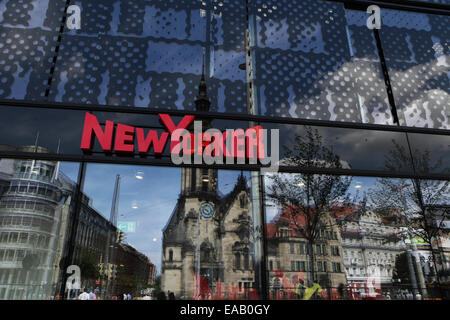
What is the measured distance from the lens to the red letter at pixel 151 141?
8.33 meters

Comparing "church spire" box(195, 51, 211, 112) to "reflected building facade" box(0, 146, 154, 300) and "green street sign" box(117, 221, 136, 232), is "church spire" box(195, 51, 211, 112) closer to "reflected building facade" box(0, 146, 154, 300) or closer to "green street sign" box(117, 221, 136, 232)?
"green street sign" box(117, 221, 136, 232)

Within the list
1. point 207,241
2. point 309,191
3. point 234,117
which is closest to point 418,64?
point 309,191

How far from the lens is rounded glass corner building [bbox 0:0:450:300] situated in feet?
24.7

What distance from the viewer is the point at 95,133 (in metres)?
8.23

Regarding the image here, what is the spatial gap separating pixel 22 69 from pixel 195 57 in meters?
4.60

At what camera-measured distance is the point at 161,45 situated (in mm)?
9383

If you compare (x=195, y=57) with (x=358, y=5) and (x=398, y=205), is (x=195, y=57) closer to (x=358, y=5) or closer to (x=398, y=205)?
(x=358, y=5)

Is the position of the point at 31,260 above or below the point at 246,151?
below

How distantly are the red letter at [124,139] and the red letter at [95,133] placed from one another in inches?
7.1

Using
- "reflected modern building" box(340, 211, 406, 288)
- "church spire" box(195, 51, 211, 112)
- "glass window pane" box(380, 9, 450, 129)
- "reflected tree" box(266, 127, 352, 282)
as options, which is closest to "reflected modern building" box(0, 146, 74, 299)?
"church spire" box(195, 51, 211, 112)

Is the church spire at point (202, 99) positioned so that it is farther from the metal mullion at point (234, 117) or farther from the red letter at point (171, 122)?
the red letter at point (171, 122)

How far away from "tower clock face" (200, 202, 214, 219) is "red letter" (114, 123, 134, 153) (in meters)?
2.31
